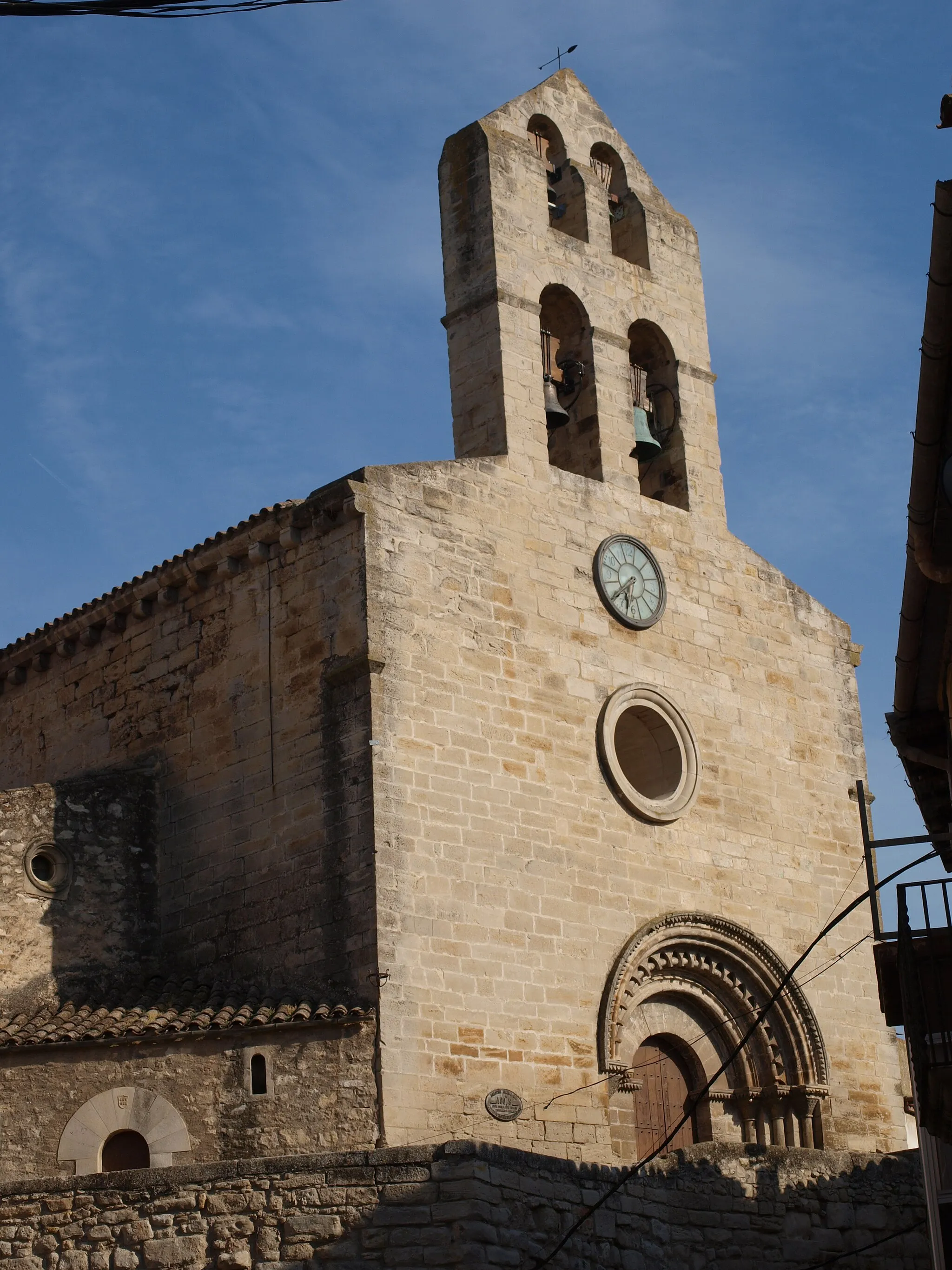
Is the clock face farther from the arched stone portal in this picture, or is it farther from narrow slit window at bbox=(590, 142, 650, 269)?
narrow slit window at bbox=(590, 142, 650, 269)

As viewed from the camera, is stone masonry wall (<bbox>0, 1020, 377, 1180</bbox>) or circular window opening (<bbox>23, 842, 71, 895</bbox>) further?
circular window opening (<bbox>23, 842, 71, 895</bbox>)

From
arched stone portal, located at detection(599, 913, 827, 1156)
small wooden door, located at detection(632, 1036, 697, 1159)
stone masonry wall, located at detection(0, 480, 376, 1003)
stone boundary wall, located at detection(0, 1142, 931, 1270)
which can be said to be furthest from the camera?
arched stone portal, located at detection(599, 913, 827, 1156)

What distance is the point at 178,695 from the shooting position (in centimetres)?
1816

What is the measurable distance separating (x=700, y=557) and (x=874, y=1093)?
549cm

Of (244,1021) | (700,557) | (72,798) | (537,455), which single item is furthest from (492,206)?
(244,1021)

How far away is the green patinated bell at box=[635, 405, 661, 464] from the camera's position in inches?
800

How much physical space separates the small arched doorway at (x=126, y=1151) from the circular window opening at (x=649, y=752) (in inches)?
228

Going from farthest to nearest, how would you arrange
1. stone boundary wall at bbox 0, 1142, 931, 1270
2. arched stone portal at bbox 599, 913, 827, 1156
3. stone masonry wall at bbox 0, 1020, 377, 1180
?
1. arched stone portal at bbox 599, 913, 827, 1156
2. stone masonry wall at bbox 0, 1020, 377, 1180
3. stone boundary wall at bbox 0, 1142, 931, 1270

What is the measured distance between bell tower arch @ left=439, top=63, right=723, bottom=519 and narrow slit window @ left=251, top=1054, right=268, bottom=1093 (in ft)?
20.5

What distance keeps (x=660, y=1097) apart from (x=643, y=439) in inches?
261

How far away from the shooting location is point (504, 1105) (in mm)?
15883

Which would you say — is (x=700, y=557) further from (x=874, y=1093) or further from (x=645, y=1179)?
(x=645, y=1179)

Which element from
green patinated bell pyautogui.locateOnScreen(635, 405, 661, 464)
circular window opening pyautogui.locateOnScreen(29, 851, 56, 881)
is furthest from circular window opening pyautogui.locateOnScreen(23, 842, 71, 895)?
green patinated bell pyautogui.locateOnScreen(635, 405, 661, 464)

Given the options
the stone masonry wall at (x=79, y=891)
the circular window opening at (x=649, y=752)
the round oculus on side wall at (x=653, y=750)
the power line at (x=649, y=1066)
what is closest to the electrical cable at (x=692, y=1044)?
the power line at (x=649, y=1066)
